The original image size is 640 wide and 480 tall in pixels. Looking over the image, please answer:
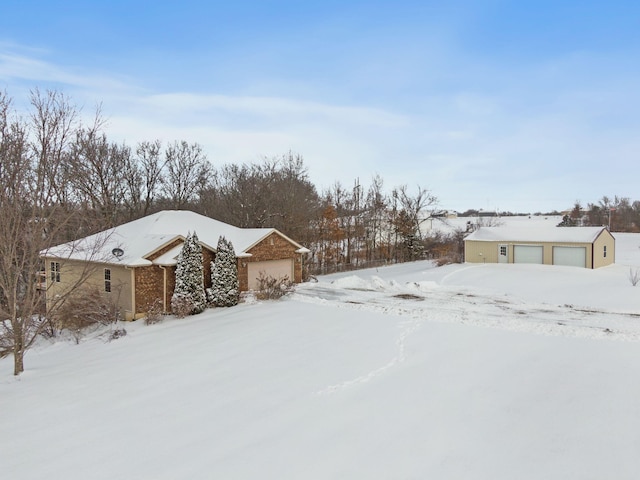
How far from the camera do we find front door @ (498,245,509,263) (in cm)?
3099

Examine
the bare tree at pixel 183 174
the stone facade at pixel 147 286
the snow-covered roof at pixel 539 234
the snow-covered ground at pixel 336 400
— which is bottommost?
the snow-covered ground at pixel 336 400

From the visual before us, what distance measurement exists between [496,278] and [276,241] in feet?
43.1

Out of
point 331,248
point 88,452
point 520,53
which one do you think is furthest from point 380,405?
point 331,248

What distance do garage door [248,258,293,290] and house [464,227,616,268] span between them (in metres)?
16.9

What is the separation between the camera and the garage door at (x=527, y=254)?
29.8 metres

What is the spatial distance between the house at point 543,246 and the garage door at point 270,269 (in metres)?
16.9

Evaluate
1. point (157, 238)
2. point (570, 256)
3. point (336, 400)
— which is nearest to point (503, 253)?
point (570, 256)

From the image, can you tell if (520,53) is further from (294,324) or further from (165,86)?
(165,86)

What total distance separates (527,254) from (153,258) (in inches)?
1005

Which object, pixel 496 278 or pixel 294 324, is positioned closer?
pixel 294 324

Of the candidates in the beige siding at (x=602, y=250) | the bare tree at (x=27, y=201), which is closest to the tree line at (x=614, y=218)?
the beige siding at (x=602, y=250)

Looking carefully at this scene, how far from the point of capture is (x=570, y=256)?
2877 centimetres

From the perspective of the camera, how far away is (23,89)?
11.4m

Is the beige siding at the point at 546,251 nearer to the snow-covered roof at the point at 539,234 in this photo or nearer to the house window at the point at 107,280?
the snow-covered roof at the point at 539,234
